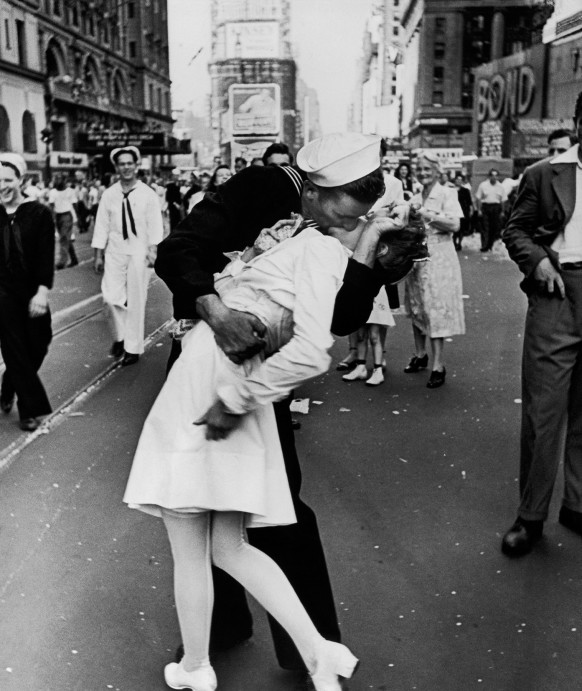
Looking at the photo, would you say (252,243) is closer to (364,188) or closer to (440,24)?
(364,188)

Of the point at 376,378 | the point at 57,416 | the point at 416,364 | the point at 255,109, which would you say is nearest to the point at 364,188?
the point at 57,416

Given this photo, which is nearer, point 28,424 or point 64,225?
point 28,424

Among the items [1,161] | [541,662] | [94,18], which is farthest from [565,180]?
[94,18]

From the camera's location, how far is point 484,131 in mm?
51812

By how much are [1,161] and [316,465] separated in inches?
115

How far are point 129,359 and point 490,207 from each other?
1479cm

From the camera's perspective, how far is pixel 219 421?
7.84 ft

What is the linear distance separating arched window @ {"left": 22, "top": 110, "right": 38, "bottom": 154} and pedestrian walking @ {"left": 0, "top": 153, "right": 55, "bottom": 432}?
48.4 m

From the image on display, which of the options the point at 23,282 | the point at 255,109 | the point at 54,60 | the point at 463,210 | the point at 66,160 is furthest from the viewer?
the point at 255,109

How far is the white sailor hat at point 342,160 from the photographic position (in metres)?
2.40

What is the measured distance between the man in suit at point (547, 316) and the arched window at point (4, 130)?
47566mm

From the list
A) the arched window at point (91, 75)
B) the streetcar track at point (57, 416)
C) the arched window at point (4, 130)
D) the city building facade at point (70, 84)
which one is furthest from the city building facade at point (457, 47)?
the streetcar track at point (57, 416)

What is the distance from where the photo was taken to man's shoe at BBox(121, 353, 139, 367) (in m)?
8.53

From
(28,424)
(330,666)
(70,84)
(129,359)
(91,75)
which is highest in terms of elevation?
(91,75)
